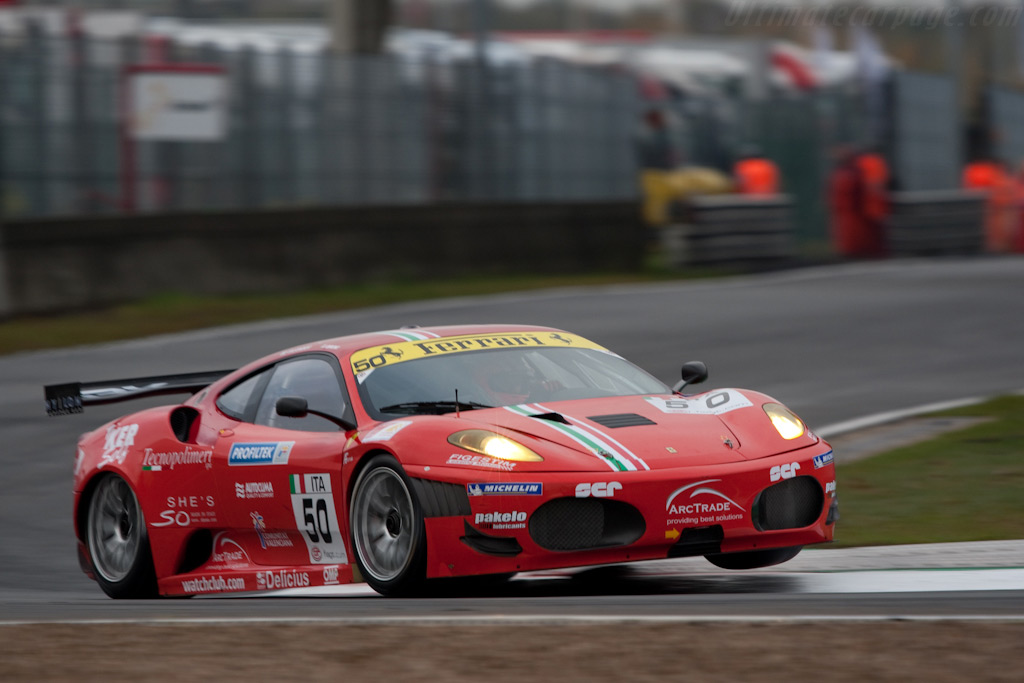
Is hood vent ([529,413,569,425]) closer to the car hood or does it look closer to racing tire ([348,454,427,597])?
the car hood

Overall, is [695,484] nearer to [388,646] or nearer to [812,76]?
[388,646]

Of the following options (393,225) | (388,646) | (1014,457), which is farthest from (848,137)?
(388,646)

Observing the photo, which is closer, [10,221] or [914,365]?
[914,365]

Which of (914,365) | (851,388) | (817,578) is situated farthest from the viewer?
(914,365)

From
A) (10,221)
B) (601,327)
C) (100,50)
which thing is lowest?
(601,327)

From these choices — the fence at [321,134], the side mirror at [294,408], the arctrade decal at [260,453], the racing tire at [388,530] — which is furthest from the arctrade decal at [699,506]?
the fence at [321,134]

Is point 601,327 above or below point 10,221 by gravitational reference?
below

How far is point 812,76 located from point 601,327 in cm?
2445

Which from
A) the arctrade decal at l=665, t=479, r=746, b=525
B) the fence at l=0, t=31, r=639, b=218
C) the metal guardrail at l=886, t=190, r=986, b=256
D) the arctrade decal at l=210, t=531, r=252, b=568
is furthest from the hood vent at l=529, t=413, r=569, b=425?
the metal guardrail at l=886, t=190, r=986, b=256

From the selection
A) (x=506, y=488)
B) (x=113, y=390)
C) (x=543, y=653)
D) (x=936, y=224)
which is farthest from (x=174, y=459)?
(x=936, y=224)

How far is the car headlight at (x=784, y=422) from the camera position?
6879mm

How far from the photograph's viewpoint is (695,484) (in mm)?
6320

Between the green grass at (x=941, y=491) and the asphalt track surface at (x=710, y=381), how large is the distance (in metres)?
0.51

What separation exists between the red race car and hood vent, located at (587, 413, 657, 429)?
2cm
